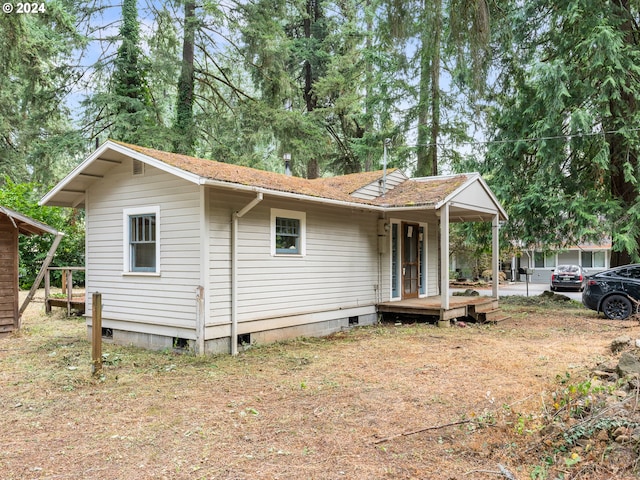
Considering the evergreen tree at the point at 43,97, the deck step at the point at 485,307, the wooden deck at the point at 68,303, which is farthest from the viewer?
the evergreen tree at the point at 43,97

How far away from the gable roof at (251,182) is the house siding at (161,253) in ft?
1.03

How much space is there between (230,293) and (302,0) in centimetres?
1564

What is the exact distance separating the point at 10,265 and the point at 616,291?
44.8 feet

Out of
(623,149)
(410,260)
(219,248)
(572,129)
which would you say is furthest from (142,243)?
(623,149)

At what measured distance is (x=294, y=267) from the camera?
939cm

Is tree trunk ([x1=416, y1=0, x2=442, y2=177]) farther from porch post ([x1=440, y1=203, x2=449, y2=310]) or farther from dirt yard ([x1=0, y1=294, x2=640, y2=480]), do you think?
dirt yard ([x1=0, y1=294, x2=640, y2=480])

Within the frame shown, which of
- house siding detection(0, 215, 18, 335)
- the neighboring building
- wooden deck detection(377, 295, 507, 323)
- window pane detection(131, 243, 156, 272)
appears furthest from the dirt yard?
the neighboring building

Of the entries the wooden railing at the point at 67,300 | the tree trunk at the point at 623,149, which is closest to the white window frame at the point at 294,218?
the wooden railing at the point at 67,300

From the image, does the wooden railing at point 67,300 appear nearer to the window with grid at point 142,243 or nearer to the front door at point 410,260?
the window with grid at point 142,243

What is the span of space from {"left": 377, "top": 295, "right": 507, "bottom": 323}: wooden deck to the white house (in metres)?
0.15

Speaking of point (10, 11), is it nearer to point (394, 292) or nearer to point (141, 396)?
point (141, 396)

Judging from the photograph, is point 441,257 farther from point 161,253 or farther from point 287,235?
point 161,253

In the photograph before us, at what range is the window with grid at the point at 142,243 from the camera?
335 inches

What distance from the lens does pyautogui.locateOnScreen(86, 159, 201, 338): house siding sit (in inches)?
309
